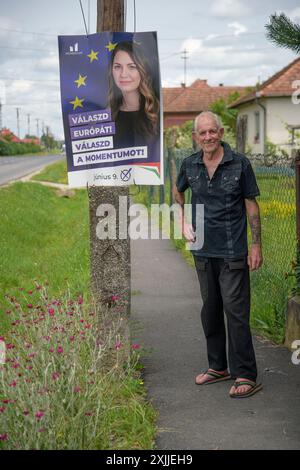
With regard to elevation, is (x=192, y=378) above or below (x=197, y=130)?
below

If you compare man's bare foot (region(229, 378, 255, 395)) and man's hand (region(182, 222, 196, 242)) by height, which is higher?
man's hand (region(182, 222, 196, 242))

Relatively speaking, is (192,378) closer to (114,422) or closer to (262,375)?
(262,375)

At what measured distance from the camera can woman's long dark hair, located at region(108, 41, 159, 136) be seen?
5.73m

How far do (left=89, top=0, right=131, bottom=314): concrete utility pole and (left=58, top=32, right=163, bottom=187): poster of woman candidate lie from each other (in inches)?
4.6

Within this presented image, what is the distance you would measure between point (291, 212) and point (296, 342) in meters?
1.49

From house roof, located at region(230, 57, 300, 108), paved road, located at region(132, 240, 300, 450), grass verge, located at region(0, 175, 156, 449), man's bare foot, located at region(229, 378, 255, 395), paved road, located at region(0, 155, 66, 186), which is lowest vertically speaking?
paved road, located at region(0, 155, 66, 186)

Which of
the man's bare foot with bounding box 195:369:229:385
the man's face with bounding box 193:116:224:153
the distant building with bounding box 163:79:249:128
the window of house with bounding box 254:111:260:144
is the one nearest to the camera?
the man's face with bounding box 193:116:224:153

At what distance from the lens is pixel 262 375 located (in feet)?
19.6

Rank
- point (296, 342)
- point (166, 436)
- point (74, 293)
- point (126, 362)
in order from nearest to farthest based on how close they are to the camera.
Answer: point (166, 436)
point (126, 362)
point (296, 342)
point (74, 293)

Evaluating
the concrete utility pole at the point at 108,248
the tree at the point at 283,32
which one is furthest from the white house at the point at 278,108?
the concrete utility pole at the point at 108,248

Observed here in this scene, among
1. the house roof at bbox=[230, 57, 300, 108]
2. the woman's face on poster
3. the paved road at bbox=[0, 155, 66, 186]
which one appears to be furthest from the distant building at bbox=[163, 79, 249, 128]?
the woman's face on poster

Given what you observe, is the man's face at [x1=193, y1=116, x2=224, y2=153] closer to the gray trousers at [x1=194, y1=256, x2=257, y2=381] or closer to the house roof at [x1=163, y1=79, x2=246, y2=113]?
the gray trousers at [x1=194, y1=256, x2=257, y2=381]

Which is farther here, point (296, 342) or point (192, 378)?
point (296, 342)

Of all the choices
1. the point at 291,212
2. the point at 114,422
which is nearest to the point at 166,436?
the point at 114,422
